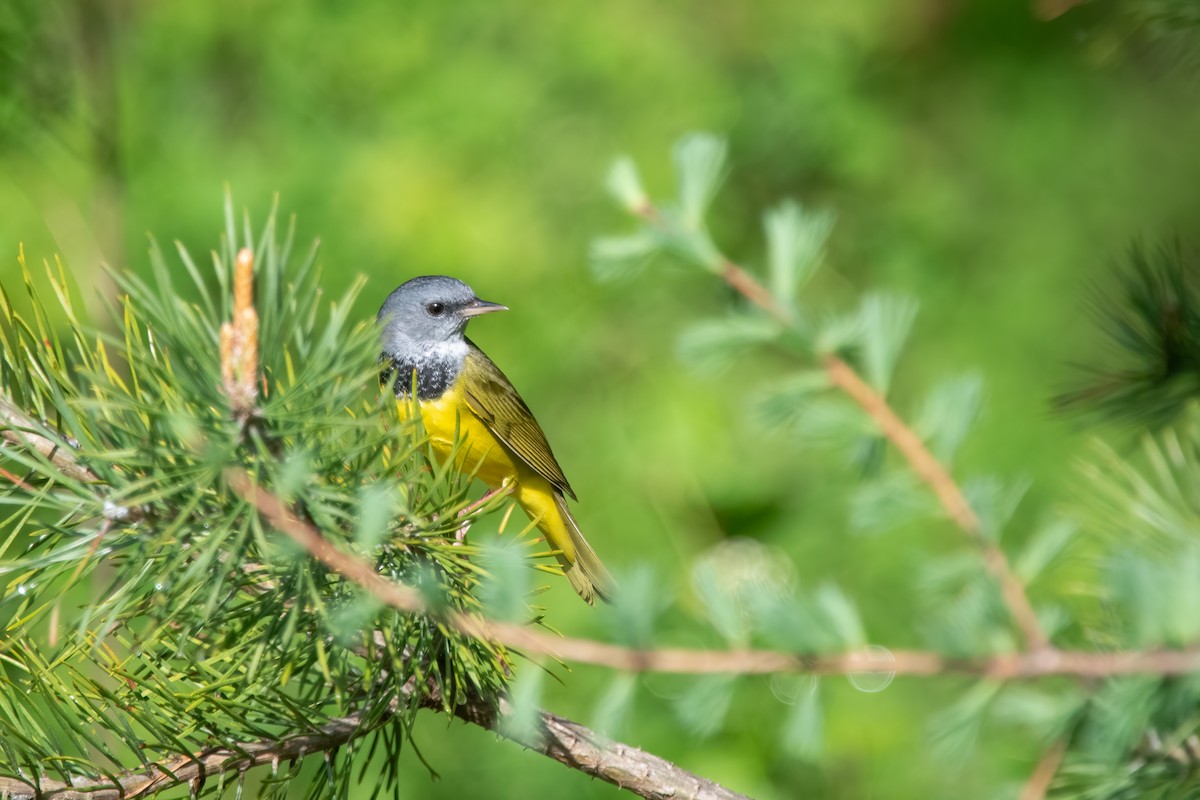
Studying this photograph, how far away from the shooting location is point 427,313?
3232mm

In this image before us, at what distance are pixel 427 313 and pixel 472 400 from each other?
333mm

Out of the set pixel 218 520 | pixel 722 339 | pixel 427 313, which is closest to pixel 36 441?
pixel 218 520

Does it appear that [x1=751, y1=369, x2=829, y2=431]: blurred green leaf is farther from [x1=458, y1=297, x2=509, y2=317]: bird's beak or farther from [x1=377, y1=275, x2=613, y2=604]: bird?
[x1=458, y1=297, x2=509, y2=317]: bird's beak

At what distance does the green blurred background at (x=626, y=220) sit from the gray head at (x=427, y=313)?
108 cm

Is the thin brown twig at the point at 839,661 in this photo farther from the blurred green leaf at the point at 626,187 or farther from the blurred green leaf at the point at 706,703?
the blurred green leaf at the point at 626,187

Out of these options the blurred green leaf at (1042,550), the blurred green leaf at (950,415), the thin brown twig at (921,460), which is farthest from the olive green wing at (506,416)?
the blurred green leaf at (1042,550)

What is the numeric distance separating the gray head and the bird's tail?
538 millimetres

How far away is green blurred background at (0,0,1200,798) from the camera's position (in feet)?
13.3

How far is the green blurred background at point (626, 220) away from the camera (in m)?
4.04

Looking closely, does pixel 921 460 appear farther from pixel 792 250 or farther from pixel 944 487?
pixel 792 250

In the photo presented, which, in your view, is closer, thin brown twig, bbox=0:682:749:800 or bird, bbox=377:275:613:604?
thin brown twig, bbox=0:682:749:800

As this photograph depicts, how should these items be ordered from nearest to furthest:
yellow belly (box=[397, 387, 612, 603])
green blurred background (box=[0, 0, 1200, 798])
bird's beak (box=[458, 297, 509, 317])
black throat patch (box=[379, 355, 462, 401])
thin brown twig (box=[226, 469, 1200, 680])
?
thin brown twig (box=[226, 469, 1200, 680])
yellow belly (box=[397, 387, 612, 603])
black throat patch (box=[379, 355, 462, 401])
bird's beak (box=[458, 297, 509, 317])
green blurred background (box=[0, 0, 1200, 798])

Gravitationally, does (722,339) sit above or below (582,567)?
below

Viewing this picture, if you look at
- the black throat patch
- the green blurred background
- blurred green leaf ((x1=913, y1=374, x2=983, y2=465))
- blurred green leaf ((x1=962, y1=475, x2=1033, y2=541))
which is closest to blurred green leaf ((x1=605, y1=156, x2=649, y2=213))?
blurred green leaf ((x1=913, y1=374, x2=983, y2=465))
